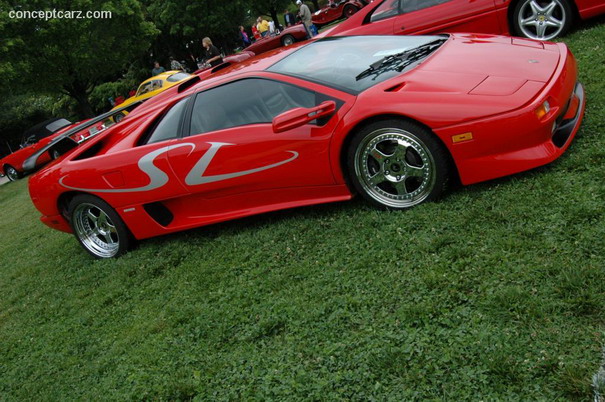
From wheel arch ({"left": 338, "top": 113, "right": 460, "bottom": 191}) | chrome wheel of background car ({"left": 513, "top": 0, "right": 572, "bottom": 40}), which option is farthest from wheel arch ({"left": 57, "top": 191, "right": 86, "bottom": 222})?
chrome wheel of background car ({"left": 513, "top": 0, "right": 572, "bottom": 40})

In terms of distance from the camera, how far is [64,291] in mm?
4859

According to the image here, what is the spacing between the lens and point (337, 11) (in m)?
25.1

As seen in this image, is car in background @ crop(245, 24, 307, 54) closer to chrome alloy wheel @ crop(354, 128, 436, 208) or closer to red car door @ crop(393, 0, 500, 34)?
red car door @ crop(393, 0, 500, 34)

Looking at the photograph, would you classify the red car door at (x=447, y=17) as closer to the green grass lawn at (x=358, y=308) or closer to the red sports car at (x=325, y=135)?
the green grass lawn at (x=358, y=308)

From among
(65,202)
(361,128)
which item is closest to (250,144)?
(361,128)

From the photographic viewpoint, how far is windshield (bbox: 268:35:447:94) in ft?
12.9

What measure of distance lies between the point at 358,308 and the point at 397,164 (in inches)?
45.5

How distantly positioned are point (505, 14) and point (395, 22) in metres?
1.51

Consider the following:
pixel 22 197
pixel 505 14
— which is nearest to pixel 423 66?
pixel 505 14

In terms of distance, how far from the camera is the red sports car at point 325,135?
133 inches

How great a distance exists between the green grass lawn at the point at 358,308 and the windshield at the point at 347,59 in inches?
38.0

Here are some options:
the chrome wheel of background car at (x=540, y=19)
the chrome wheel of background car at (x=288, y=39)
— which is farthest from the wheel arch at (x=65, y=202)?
the chrome wheel of background car at (x=288, y=39)

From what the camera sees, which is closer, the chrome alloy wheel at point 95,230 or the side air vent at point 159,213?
the side air vent at point 159,213

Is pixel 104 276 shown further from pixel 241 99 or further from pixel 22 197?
pixel 22 197
